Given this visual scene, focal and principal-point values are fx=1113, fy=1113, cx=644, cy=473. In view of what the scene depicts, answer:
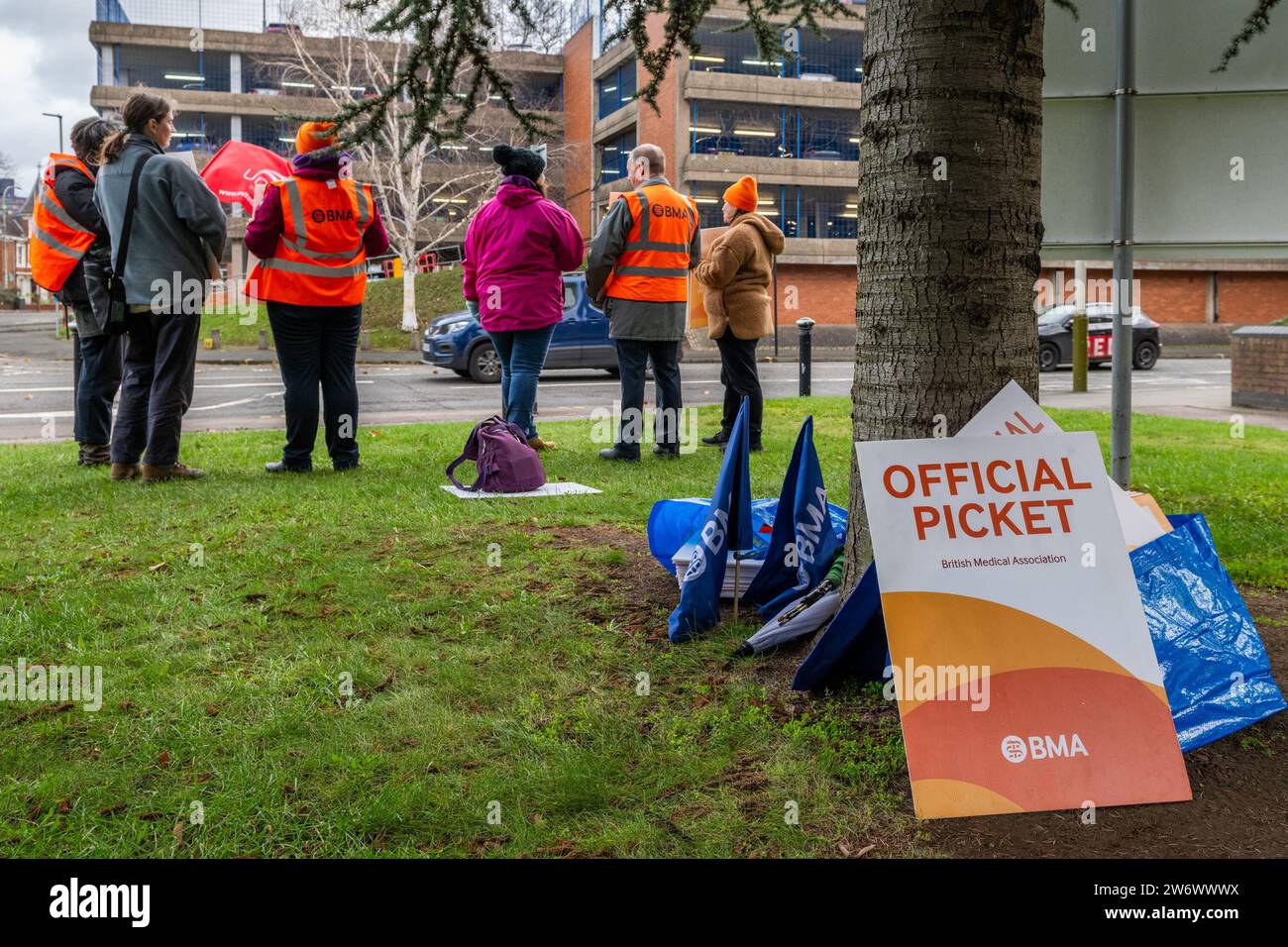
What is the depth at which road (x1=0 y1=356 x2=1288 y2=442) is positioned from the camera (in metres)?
12.8

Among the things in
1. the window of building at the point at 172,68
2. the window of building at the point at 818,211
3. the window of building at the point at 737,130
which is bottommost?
the window of building at the point at 818,211

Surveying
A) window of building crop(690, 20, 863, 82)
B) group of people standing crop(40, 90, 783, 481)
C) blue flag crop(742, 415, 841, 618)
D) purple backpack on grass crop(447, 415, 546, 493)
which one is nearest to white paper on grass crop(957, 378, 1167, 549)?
blue flag crop(742, 415, 841, 618)

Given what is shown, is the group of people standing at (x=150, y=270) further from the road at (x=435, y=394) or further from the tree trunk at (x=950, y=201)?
the tree trunk at (x=950, y=201)

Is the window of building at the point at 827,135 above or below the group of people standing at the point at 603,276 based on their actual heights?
above

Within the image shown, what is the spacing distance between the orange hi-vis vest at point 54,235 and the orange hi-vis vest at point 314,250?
58.3 inches

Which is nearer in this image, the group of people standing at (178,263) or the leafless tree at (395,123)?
the group of people standing at (178,263)

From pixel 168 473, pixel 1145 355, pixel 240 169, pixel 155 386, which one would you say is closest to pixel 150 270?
pixel 155 386

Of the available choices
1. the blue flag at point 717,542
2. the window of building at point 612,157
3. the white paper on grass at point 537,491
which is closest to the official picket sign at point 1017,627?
the blue flag at point 717,542

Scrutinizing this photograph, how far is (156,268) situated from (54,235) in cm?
130

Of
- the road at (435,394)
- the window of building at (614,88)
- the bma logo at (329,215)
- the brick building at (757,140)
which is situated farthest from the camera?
the window of building at (614,88)

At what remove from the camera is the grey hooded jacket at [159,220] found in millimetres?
6891

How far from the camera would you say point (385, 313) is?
37.0 metres

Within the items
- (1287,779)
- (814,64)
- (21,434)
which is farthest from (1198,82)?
(814,64)

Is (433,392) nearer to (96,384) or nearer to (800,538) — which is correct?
(96,384)
